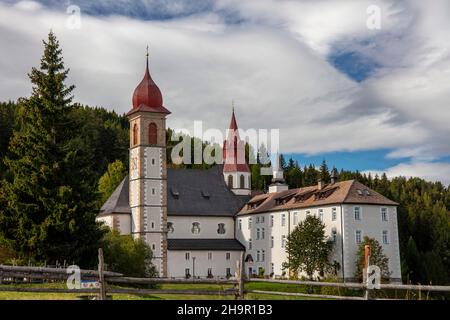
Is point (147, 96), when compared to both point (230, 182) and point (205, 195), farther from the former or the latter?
point (230, 182)

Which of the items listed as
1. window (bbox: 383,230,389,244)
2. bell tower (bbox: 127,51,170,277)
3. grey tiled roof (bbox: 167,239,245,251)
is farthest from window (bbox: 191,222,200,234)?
window (bbox: 383,230,389,244)

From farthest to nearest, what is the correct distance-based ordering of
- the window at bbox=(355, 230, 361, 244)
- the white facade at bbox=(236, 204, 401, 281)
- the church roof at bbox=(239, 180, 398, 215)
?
the church roof at bbox=(239, 180, 398, 215), the window at bbox=(355, 230, 361, 244), the white facade at bbox=(236, 204, 401, 281)

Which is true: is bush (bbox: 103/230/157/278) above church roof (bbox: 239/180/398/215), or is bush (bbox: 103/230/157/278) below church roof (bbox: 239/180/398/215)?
below

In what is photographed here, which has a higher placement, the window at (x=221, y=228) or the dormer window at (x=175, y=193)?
the dormer window at (x=175, y=193)

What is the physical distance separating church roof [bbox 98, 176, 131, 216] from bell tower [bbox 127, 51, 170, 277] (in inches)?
33.6

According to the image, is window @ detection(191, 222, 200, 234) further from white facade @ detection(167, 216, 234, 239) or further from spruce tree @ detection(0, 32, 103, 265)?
spruce tree @ detection(0, 32, 103, 265)

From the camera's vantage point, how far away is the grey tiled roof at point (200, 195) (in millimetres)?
75250

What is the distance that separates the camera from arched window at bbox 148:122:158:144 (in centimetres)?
7012

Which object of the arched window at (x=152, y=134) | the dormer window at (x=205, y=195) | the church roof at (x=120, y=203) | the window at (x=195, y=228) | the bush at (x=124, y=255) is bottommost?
the bush at (x=124, y=255)

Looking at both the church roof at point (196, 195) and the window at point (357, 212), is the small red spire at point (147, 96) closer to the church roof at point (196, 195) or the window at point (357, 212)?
the church roof at point (196, 195)

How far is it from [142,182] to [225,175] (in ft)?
62.1

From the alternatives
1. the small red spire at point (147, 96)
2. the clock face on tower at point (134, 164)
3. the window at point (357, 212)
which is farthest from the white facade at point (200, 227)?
the window at point (357, 212)

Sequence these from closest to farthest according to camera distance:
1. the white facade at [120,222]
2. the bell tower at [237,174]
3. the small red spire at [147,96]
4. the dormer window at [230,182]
Result: the white facade at [120,222] < the small red spire at [147,96] < the bell tower at [237,174] < the dormer window at [230,182]

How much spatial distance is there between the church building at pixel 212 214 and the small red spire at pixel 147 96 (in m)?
0.11
